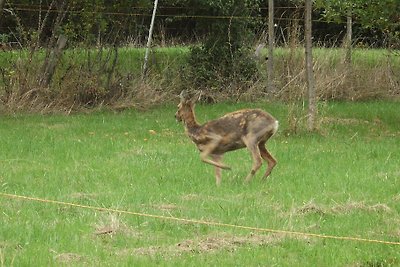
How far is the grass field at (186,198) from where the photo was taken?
881 cm

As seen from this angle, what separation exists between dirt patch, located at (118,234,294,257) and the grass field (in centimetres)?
1

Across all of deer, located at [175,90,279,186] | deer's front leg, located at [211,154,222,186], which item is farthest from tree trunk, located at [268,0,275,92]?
deer's front leg, located at [211,154,222,186]

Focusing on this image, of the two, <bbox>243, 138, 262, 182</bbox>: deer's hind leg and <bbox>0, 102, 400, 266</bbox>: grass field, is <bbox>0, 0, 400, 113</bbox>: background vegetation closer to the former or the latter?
<bbox>0, 102, 400, 266</bbox>: grass field

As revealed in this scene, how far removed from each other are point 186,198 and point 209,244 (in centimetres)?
247

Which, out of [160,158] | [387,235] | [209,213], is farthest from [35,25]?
[387,235]

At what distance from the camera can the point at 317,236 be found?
941cm

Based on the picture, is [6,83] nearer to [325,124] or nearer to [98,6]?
[98,6]

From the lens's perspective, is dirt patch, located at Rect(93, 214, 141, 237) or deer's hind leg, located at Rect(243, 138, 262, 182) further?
deer's hind leg, located at Rect(243, 138, 262, 182)

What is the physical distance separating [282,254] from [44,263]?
2.38 metres

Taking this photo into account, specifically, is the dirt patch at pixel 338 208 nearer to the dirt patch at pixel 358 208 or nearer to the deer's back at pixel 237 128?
the dirt patch at pixel 358 208

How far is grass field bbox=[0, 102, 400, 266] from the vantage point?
8812mm

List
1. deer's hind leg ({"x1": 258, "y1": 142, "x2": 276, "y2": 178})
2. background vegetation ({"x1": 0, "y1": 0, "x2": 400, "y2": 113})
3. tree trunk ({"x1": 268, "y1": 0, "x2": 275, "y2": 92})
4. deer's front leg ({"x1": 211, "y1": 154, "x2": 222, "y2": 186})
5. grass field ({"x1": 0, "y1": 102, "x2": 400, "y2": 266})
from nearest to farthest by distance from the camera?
grass field ({"x1": 0, "y1": 102, "x2": 400, "y2": 266}), deer's front leg ({"x1": 211, "y1": 154, "x2": 222, "y2": 186}), deer's hind leg ({"x1": 258, "y1": 142, "x2": 276, "y2": 178}), background vegetation ({"x1": 0, "y1": 0, "x2": 400, "y2": 113}), tree trunk ({"x1": 268, "y1": 0, "x2": 275, "y2": 92})

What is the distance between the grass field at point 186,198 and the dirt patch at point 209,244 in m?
0.01

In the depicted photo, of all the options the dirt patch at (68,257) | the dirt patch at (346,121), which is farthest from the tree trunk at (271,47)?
the dirt patch at (68,257)
